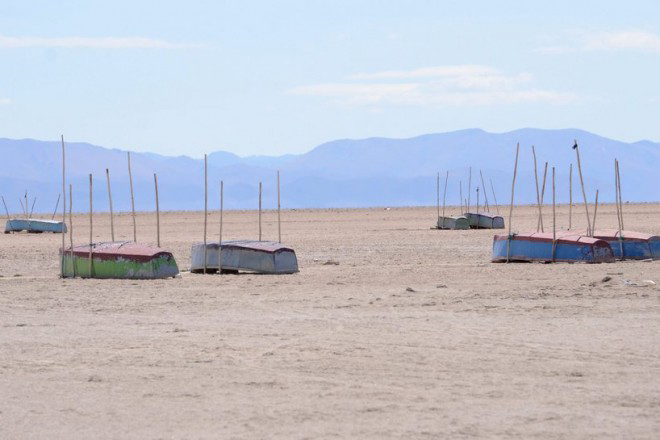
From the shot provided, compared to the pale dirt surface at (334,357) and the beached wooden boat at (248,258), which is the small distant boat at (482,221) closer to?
the beached wooden boat at (248,258)

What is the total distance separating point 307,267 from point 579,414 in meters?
12.8

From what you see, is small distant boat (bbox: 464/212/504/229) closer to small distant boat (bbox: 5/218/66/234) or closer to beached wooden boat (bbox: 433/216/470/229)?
beached wooden boat (bbox: 433/216/470/229)

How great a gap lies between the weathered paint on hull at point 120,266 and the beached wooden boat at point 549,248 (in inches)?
222

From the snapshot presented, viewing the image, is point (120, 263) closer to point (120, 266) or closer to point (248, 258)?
point (120, 266)

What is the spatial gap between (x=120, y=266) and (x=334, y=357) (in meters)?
8.13

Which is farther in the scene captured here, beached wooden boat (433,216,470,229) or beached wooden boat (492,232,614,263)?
beached wooden boat (433,216,470,229)

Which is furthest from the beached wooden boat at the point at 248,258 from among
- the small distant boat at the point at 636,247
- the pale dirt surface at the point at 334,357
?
the small distant boat at the point at 636,247

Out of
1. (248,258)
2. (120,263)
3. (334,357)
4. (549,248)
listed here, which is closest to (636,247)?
(549,248)

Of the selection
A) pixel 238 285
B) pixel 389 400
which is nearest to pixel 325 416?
pixel 389 400

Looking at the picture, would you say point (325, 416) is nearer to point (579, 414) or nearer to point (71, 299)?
point (579, 414)

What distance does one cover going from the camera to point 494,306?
13094 mm

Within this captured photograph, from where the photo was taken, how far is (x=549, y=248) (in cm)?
1964

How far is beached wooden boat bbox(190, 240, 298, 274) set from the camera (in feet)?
59.0

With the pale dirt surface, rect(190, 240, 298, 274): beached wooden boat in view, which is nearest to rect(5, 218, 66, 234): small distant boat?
rect(190, 240, 298, 274): beached wooden boat
